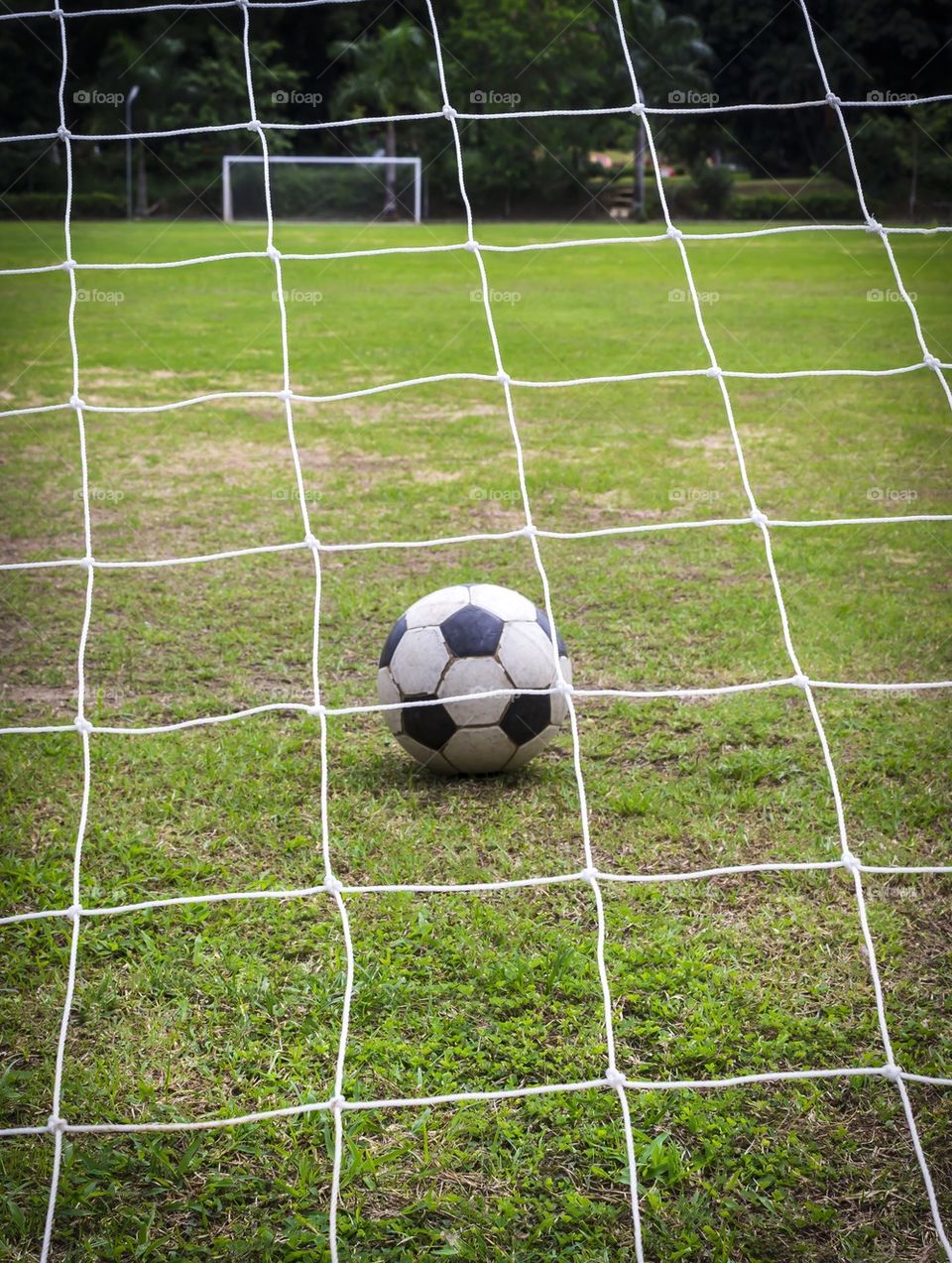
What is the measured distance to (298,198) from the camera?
85.8 ft

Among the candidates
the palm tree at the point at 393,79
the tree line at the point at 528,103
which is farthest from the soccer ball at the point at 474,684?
the palm tree at the point at 393,79

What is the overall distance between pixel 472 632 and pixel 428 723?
27 cm

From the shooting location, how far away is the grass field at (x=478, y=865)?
1.99m

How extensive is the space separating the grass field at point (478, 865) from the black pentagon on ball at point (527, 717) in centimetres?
17

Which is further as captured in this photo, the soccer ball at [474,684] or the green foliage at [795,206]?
the green foliage at [795,206]

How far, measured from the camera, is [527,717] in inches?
126

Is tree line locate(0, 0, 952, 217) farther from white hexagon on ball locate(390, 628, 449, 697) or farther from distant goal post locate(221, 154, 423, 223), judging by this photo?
white hexagon on ball locate(390, 628, 449, 697)

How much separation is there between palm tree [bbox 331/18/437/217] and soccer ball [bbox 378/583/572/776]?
29.5m

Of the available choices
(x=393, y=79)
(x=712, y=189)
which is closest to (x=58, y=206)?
(x=393, y=79)

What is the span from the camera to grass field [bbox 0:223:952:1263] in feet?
6.51

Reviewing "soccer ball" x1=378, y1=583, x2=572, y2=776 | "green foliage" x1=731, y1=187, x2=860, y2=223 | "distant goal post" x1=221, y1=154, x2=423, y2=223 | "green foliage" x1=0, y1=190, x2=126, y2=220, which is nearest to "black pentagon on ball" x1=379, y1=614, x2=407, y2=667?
"soccer ball" x1=378, y1=583, x2=572, y2=776

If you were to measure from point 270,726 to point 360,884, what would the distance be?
0.97 metres

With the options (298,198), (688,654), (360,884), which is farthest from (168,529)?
(298,198)

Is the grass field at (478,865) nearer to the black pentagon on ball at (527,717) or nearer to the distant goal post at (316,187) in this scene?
the black pentagon on ball at (527,717)
